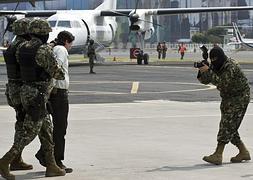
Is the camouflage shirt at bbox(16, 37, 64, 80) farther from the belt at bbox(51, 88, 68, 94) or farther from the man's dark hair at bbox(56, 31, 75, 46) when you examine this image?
the man's dark hair at bbox(56, 31, 75, 46)

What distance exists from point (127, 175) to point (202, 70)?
1741 millimetres

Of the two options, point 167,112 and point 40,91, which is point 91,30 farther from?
point 40,91

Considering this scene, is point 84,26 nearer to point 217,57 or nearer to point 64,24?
point 64,24

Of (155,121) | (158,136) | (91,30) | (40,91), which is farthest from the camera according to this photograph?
(91,30)

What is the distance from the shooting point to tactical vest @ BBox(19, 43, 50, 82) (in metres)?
7.66

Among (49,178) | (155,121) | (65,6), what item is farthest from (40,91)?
(65,6)

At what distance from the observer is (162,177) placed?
8.03 metres

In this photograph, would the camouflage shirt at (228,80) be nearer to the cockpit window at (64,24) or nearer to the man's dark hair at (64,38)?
the man's dark hair at (64,38)

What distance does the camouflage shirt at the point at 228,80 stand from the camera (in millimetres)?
8812

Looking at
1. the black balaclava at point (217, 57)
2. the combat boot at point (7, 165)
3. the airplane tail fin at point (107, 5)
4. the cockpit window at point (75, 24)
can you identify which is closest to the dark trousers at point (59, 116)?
the combat boot at point (7, 165)

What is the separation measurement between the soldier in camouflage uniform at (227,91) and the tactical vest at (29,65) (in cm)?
222

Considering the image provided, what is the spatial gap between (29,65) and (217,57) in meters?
2.61

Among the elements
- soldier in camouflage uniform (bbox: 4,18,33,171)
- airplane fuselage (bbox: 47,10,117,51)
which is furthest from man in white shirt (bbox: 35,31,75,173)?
airplane fuselage (bbox: 47,10,117,51)

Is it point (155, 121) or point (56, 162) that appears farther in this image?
point (155, 121)
